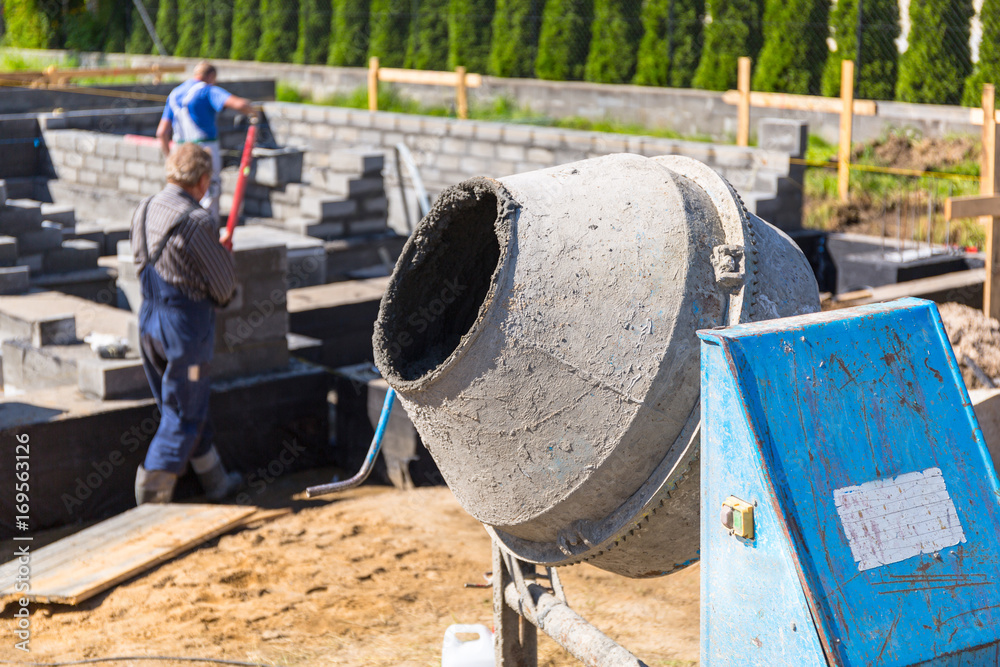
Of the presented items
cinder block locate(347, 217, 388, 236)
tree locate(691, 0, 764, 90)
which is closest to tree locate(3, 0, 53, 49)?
tree locate(691, 0, 764, 90)

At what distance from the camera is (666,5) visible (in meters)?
16.5

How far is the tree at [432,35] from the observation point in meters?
20.2

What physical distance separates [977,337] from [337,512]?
389 cm

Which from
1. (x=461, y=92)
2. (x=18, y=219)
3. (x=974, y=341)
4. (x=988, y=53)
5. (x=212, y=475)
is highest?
(x=988, y=53)

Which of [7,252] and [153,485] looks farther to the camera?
[7,252]

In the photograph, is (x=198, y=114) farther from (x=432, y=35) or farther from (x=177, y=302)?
(x=432, y=35)

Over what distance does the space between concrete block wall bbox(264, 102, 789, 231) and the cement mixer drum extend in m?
7.34

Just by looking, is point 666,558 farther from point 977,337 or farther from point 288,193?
point 288,193

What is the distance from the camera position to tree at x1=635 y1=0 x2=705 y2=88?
16.3m

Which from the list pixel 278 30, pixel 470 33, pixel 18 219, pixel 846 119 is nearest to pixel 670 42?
pixel 470 33

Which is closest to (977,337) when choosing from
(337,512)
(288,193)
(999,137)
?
(999,137)

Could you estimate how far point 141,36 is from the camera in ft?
92.4

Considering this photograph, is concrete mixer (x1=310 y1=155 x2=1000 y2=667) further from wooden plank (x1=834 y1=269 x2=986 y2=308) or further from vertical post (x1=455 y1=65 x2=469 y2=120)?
vertical post (x1=455 y1=65 x2=469 y2=120)

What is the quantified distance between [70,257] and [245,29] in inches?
664
